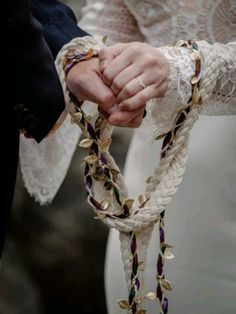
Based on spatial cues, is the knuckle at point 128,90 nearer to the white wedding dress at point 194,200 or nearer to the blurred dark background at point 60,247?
the white wedding dress at point 194,200

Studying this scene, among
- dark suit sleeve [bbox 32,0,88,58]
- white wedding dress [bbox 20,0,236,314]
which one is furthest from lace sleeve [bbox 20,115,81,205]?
dark suit sleeve [bbox 32,0,88,58]

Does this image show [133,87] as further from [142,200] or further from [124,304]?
[124,304]

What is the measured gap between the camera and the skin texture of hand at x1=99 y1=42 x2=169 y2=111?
747 mm

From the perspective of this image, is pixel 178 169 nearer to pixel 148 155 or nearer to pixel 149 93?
pixel 149 93

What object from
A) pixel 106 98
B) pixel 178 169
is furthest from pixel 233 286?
pixel 106 98

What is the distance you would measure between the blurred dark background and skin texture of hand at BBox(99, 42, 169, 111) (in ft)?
2.67

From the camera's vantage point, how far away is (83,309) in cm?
156

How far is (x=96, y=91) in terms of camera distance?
2.51 ft

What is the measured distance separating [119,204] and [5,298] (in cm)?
83

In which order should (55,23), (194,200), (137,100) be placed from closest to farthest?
(137,100)
(55,23)
(194,200)

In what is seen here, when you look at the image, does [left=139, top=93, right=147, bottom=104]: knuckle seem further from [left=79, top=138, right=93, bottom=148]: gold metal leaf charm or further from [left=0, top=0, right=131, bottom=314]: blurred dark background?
[left=0, top=0, right=131, bottom=314]: blurred dark background

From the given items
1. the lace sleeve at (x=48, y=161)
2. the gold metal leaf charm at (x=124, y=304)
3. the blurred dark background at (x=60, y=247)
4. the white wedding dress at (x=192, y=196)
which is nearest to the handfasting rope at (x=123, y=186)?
the gold metal leaf charm at (x=124, y=304)

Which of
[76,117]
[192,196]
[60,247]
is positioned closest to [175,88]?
[76,117]

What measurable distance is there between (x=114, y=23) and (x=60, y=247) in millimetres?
648
